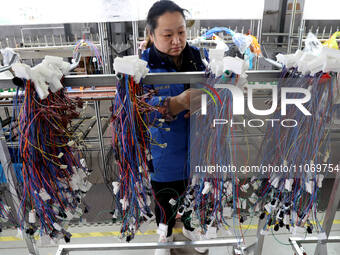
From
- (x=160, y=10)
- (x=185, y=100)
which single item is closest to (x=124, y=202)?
(x=185, y=100)

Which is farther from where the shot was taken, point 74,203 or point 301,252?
point 301,252

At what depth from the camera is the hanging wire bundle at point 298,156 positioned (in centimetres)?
91

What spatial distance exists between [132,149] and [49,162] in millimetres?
330

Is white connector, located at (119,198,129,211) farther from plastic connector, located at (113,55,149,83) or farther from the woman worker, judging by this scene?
plastic connector, located at (113,55,149,83)

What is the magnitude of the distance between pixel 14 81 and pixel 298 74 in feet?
3.21

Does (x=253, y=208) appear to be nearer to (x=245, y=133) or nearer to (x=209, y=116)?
(x=245, y=133)

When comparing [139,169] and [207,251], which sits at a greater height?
[139,169]

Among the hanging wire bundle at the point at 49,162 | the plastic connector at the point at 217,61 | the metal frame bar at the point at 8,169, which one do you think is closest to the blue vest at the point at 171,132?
the plastic connector at the point at 217,61

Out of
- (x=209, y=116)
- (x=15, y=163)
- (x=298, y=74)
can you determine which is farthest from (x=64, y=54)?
(x=298, y=74)

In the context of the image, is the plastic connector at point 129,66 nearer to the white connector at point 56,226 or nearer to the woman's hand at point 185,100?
the woman's hand at point 185,100

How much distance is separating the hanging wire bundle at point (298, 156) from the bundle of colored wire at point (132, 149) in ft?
1.63

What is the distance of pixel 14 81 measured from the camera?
830mm

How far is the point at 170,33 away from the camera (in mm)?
1107

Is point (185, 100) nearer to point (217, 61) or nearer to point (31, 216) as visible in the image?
point (217, 61)
